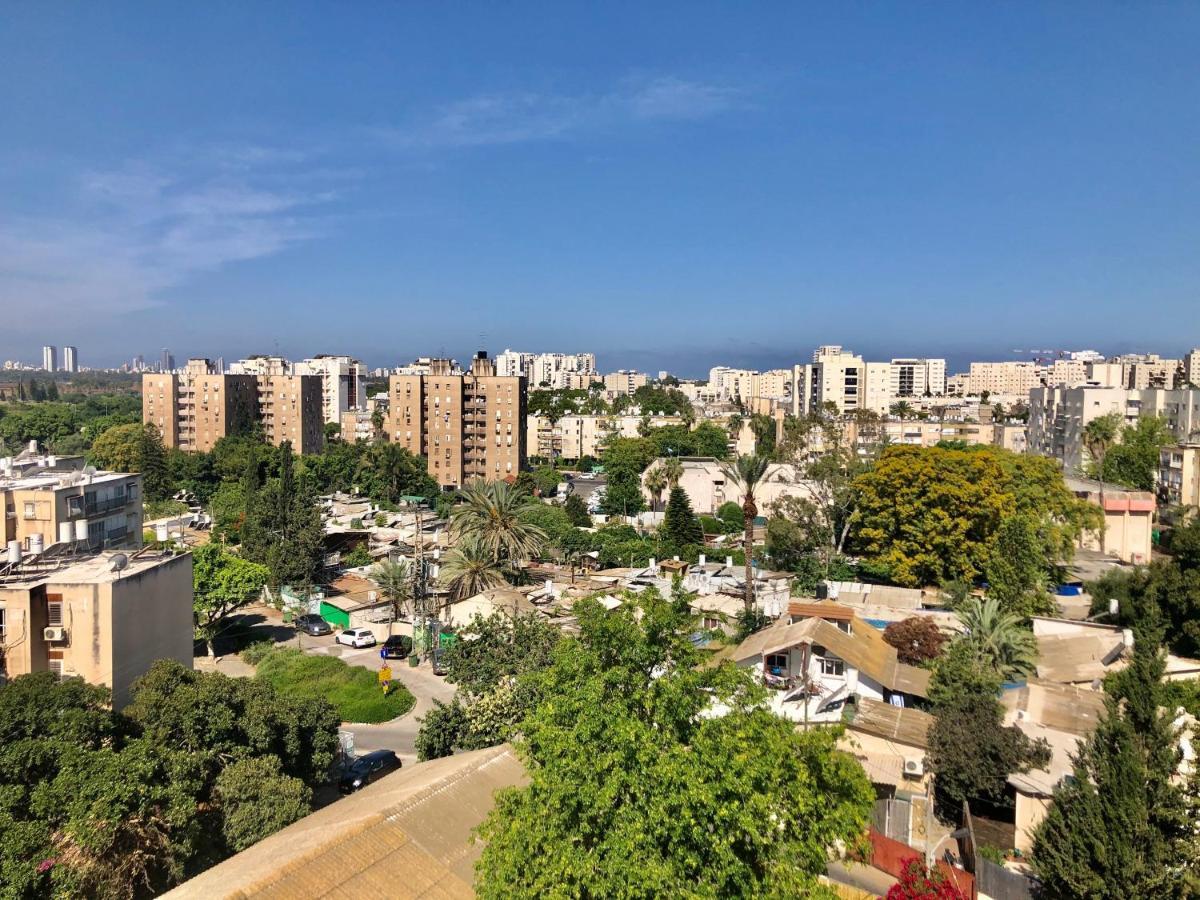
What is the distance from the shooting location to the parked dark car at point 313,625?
94.3ft

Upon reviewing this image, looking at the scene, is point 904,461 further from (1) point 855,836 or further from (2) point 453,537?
(1) point 855,836

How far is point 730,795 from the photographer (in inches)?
329

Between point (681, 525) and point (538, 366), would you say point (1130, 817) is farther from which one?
point (538, 366)

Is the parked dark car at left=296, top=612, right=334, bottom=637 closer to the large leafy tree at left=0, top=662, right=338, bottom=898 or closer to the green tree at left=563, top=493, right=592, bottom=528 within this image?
the large leafy tree at left=0, top=662, right=338, bottom=898

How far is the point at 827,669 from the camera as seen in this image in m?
19.6

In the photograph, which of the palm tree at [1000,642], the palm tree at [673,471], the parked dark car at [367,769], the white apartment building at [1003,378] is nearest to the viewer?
the parked dark car at [367,769]

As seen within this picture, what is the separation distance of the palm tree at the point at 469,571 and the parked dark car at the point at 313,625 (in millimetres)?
5039

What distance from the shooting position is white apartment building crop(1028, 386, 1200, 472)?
170 feet

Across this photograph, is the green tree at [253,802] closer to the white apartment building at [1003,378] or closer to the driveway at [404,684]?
the driveway at [404,684]

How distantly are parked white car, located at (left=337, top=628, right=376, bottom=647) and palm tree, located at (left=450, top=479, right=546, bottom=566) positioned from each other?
4.27m

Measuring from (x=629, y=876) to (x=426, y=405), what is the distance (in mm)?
54292

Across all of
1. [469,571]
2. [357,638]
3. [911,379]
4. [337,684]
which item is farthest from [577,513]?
[911,379]

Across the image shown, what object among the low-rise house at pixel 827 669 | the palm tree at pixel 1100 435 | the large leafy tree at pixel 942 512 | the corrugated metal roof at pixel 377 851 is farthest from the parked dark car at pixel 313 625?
the palm tree at pixel 1100 435

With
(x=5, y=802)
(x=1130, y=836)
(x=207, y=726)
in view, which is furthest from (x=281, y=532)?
(x=1130, y=836)
